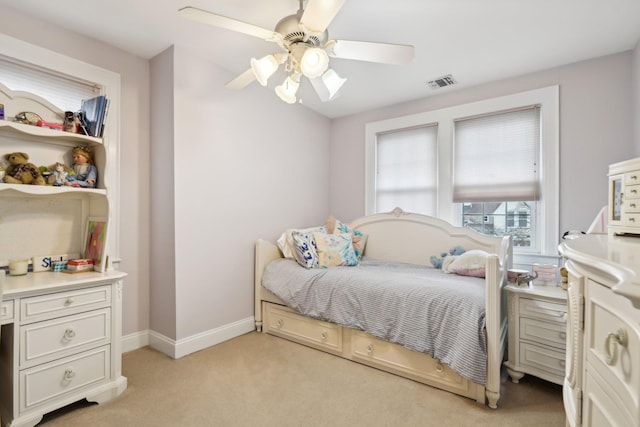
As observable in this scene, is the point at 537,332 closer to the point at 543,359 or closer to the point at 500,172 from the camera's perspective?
the point at 543,359

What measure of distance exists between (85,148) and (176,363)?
5.44ft

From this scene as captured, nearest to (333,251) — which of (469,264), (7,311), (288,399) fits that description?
(469,264)

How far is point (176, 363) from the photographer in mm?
2320

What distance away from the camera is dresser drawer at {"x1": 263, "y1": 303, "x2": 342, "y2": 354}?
97.7 inches

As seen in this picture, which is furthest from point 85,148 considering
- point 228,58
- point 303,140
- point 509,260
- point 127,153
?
point 509,260

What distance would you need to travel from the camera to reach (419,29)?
2.15 m

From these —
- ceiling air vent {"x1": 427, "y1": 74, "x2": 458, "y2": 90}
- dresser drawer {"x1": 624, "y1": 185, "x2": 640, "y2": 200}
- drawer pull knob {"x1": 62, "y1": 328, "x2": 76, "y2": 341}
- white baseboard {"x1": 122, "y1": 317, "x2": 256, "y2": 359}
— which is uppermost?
ceiling air vent {"x1": 427, "y1": 74, "x2": 458, "y2": 90}

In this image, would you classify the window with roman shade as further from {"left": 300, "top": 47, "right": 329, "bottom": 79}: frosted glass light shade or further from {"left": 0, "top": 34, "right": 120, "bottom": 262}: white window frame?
{"left": 0, "top": 34, "right": 120, "bottom": 262}: white window frame

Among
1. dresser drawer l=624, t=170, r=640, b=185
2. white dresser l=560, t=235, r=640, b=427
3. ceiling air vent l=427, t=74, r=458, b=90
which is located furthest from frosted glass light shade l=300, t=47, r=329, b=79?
ceiling air vent l=427, t=74, r=458, b=90

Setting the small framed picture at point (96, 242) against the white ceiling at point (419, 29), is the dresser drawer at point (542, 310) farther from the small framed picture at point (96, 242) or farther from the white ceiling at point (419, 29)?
the small framed picture at point (96, 242)

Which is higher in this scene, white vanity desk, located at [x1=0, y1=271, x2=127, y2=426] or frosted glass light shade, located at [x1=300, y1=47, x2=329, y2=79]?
frosted glass light shade, located at [x1=300, y1=47, x2=329, y2=79]

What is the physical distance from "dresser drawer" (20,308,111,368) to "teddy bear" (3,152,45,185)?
83cm

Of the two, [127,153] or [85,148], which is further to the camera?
[127,153]

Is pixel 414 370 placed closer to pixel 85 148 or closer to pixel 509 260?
pixel 509 260
